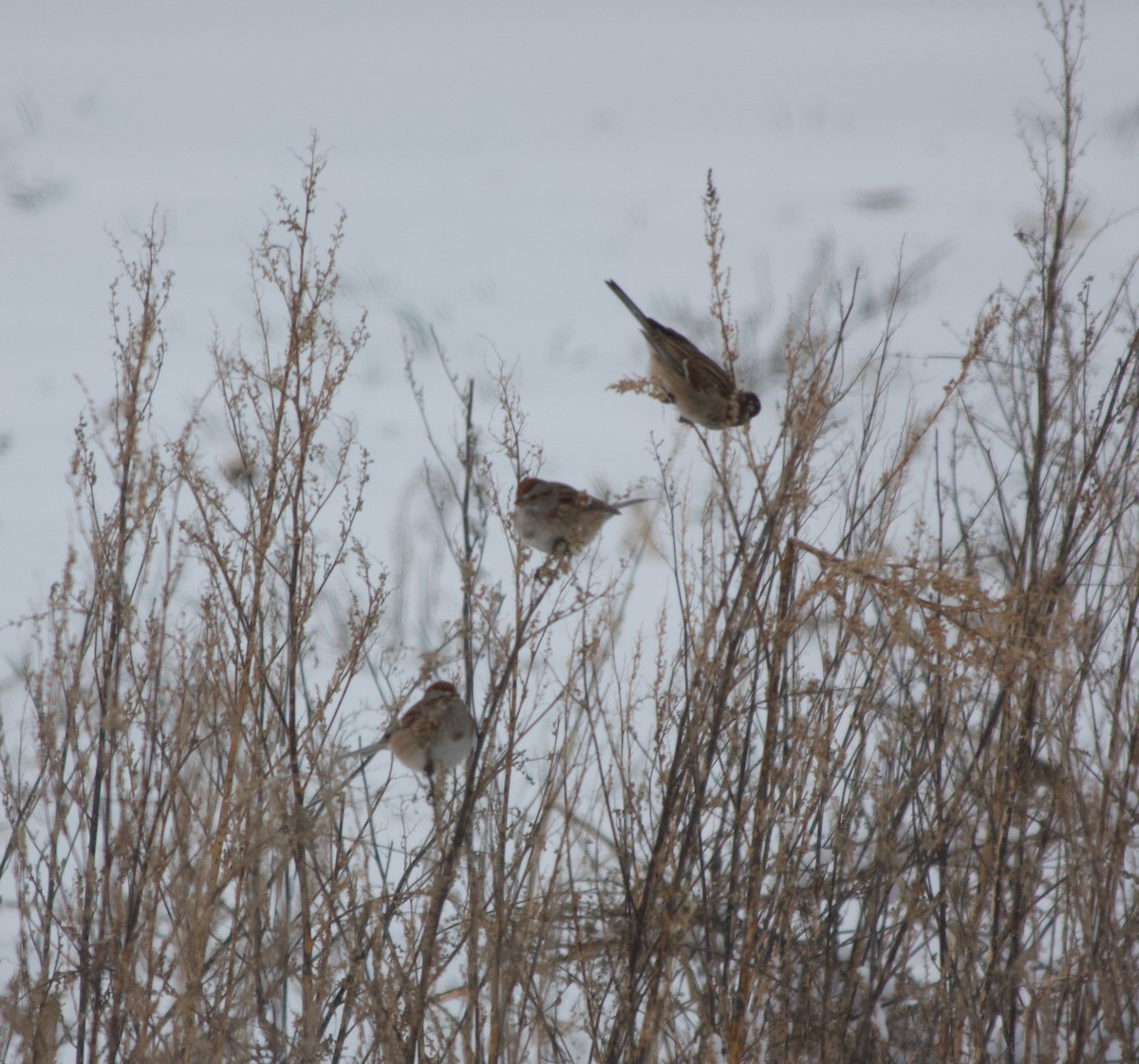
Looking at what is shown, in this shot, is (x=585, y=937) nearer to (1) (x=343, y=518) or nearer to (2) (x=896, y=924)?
(2) (x=896, y=924)

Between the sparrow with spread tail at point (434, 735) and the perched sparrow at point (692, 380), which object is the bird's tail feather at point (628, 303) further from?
the sparrow with spread tail at point (434, 735)

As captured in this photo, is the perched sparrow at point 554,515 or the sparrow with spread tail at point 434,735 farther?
the sparrow with spread tail at point 434,735

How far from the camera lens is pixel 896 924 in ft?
8.90

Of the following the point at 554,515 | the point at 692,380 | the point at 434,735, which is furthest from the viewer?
the point at 692,380

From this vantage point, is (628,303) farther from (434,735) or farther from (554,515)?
(434,735)

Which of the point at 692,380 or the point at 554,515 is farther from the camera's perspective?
the point at 692,380

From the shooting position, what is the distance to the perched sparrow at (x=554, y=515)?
2711mm

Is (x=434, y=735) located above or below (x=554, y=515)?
below

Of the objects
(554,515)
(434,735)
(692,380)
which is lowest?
(434,735)

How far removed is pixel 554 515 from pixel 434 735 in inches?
28.0

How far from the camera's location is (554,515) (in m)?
2.74

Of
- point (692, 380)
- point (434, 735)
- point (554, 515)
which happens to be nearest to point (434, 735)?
point (434, 735)

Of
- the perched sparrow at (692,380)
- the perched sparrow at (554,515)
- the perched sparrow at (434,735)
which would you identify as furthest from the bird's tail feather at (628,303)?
the perched sparrow at (434,735)

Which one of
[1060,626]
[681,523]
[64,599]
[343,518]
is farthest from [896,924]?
[64,599]
